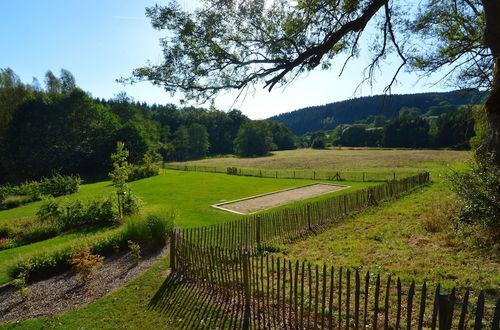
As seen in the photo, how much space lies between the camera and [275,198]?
21953 mm

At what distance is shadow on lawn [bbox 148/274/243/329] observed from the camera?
6004mm

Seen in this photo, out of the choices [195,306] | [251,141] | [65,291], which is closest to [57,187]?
Answer: [65,291]

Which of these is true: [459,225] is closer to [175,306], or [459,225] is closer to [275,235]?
[275,235]

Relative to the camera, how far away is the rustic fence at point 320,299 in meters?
4.35

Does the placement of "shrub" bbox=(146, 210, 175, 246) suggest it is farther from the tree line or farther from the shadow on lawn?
the tree line

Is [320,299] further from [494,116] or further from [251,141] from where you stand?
[251,141]

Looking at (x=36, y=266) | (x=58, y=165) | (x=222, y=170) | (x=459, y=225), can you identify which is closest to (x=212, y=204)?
(x=36, y=266)

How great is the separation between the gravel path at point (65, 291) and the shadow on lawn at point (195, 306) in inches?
89.1

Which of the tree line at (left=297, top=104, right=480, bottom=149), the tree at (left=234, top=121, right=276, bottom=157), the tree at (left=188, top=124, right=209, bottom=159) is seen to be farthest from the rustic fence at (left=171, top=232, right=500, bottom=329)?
the tree at (left=188, top=124, right=209, bottom=159)

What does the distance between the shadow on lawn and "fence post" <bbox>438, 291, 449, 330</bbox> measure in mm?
3741

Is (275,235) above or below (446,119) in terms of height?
below

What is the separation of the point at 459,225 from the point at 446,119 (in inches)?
3168

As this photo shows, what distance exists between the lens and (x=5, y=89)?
51.2 metres

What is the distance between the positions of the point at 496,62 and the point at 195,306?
33.0 ft
